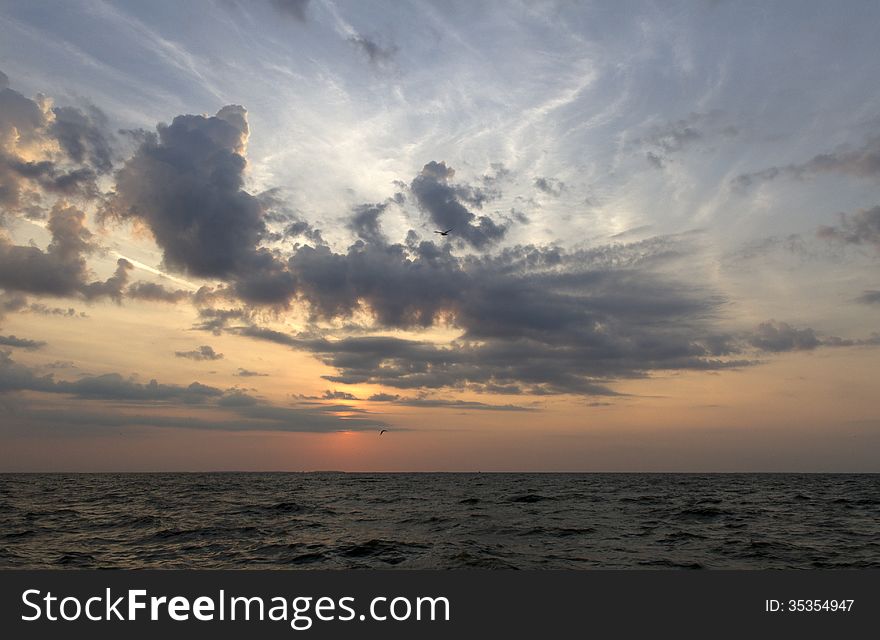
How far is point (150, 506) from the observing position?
54.8 meters

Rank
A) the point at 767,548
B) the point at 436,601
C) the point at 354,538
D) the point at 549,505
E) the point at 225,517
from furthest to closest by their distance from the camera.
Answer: the point at 549,505
the point at 225,517
the point at 354,538
the point at 767,548
the point at 436,601

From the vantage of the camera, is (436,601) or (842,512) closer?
(436,601)

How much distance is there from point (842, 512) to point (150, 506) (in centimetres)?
6358

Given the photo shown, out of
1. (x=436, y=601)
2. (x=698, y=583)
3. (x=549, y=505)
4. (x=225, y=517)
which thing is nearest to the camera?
(x=436, y=601)

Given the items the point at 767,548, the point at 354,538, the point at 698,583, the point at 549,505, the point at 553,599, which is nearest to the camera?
the point at 553,599

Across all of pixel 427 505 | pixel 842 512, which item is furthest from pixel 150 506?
pixel 842 512

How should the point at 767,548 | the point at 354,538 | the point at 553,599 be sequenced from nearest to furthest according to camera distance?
the point at 553,599 < the point at 767,548 < the point at 354,538

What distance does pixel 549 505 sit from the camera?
2156 inches

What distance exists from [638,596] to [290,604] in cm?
902

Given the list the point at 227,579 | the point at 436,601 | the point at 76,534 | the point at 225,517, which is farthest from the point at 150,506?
the point at 436,601

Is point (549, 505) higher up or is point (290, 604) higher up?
point (290, 604)

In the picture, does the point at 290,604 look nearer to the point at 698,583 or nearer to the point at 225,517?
the point at 698,583

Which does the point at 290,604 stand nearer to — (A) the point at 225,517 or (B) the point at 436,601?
(B) the point at 436,601

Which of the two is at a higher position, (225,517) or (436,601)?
(436,601)
